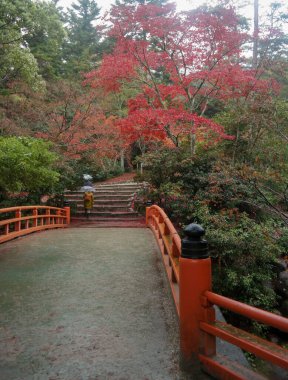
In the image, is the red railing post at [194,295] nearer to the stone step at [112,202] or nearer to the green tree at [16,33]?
the green tree at [16,33]

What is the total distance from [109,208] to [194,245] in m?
15.4

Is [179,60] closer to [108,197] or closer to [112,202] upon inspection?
[112,202]

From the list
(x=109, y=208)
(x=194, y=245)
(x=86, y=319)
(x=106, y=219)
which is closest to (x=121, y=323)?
(x=86, y=319)

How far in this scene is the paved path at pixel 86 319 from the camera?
8.99 feet

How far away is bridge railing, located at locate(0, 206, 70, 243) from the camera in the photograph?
8.98 meters

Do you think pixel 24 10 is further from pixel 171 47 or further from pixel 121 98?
pixel 121 98

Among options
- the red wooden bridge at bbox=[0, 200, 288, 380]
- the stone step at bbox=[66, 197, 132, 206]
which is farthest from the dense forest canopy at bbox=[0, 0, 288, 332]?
the red wooden bridge at bbox=[0, 200, 288, 380]

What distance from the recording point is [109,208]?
17844 mm

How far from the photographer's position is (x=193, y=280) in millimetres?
2553

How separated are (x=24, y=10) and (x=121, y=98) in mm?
14026

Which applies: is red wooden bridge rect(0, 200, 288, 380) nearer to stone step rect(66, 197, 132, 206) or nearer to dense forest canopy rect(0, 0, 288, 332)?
dense forest canopy rect(0, 0, 288, 332)

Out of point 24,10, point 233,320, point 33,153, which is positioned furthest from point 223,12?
point 233,320

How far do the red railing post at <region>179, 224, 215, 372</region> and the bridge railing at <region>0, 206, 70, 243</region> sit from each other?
679cm

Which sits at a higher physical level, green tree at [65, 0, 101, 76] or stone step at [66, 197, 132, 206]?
green tree at [65, 0, 101, 76]
